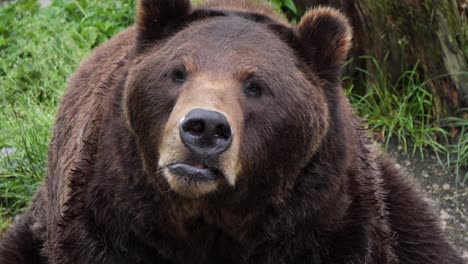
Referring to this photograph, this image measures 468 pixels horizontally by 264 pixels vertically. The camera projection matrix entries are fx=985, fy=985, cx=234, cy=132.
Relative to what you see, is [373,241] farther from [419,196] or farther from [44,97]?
[44,97]

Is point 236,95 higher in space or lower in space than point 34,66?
higher

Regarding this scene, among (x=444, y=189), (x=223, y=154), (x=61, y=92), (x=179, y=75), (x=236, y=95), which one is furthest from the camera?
(x=61, y=92)

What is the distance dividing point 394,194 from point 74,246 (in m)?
1.78

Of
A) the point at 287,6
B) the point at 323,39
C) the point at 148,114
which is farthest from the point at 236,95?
the point at 287,6

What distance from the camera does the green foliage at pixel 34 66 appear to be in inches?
257

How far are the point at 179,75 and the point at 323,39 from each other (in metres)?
0.72

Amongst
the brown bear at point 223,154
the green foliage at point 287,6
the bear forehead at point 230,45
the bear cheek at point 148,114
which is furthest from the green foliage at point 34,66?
the bear forehead at point 230,45

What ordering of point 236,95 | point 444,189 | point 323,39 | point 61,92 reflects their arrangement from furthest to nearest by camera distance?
1. point 61,92
2. point 444,189
3. point 323,39
4. point 236,95

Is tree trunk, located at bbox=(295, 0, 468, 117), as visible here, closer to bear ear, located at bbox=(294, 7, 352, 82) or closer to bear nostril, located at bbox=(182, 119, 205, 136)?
bear ear, located at bbox=(294, 7, 352, 82)

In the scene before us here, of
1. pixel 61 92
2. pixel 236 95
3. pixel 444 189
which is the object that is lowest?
pixel 444 189

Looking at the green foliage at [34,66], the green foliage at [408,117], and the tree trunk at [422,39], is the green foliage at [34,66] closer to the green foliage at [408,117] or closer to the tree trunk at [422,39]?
the tree trunk at [422,39]

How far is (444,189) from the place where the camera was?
22.2 feet

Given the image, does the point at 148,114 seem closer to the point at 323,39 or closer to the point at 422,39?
the point at 323,39

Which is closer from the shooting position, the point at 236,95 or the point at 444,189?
the point at 236,95
